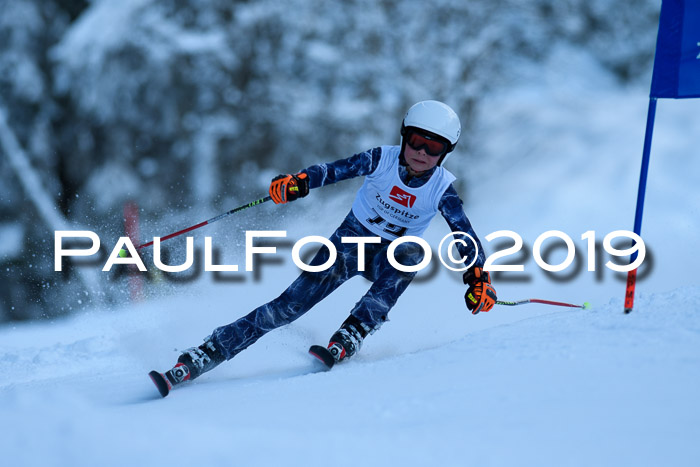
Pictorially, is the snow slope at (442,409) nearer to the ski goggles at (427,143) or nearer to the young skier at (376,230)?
the young skier at (376,230)

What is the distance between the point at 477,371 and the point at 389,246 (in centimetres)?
134

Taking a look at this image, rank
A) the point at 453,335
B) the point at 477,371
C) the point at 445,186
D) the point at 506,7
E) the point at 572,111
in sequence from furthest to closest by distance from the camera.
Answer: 1. the point at 572,111
2. the point at 506,7
3. the point at 453,335
4. the point at 445,186
5. the point at 477,371

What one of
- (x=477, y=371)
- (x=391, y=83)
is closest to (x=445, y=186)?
(x=477, y=371)

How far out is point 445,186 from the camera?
12.5ft

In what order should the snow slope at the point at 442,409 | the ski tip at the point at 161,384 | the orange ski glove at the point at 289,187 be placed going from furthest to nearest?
the orange ski glove at the point at 289,187, the ski tip at the point at 161,384, the snow slope at the point at 442,409

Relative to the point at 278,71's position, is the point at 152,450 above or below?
below

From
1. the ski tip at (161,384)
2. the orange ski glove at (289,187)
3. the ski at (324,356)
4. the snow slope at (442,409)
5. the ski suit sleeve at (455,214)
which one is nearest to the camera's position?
the snow slope at (442,409)

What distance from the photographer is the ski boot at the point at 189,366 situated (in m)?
3.34

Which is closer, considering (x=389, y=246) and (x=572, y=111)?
(x=389, y=246)

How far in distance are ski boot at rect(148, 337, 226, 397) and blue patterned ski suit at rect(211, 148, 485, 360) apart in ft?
0.17

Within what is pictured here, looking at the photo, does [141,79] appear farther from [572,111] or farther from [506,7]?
[572,111]

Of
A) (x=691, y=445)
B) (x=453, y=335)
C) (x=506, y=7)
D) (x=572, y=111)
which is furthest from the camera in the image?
(x=572, y=111)

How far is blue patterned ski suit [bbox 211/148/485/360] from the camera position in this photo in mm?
3725

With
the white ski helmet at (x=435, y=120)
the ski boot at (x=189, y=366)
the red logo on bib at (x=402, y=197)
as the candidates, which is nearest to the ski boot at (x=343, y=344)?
the ski boot at (x=189, y=366)
